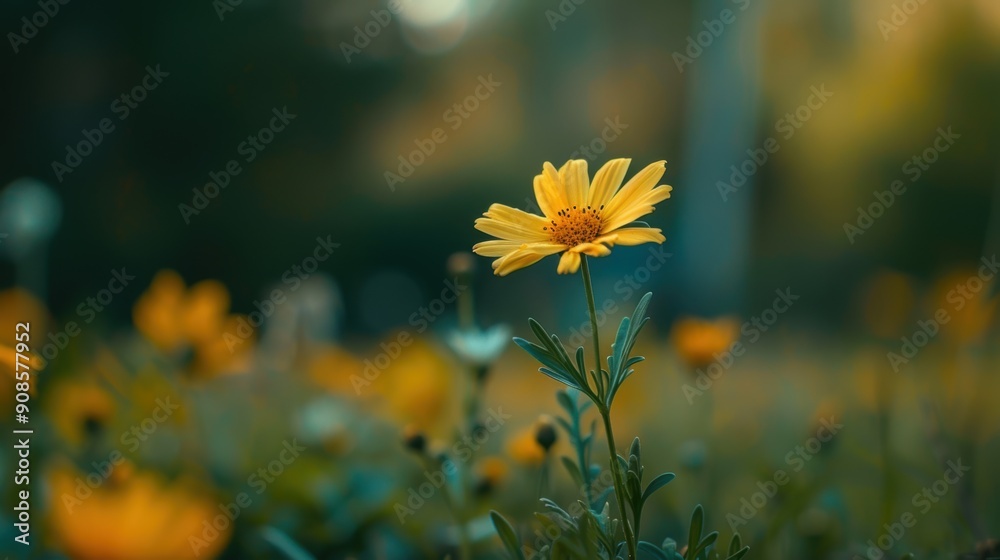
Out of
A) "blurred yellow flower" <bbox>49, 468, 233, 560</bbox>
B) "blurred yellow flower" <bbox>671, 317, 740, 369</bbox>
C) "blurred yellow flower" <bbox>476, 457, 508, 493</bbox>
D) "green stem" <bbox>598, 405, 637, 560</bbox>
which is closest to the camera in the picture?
"green stem" <bbox>598, 405, 637, 560</bbox>

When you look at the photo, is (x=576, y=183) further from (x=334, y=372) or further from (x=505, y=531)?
(x=334, y=372)

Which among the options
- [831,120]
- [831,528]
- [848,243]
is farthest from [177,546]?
[848,243]

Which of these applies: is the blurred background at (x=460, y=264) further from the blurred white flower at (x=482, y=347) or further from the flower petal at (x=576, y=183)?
the flower petal at (x=576, y=183)

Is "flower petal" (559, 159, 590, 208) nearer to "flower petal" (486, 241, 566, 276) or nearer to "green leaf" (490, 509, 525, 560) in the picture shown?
"flower petal" (486, 241, 566, 276)

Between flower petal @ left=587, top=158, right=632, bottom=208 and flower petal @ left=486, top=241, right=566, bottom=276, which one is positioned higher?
flower petal @ left=587, top=158, right=632, bottom=208

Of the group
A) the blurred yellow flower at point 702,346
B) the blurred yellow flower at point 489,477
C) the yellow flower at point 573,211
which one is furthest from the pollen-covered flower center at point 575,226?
the blurred yellow flower at point 702,346

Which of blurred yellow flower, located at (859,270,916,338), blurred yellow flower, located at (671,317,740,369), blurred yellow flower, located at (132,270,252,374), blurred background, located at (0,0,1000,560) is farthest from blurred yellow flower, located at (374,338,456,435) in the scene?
blurred yellow flower, located at (859,270,916,338)

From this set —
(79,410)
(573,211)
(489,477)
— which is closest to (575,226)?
(573,211)
